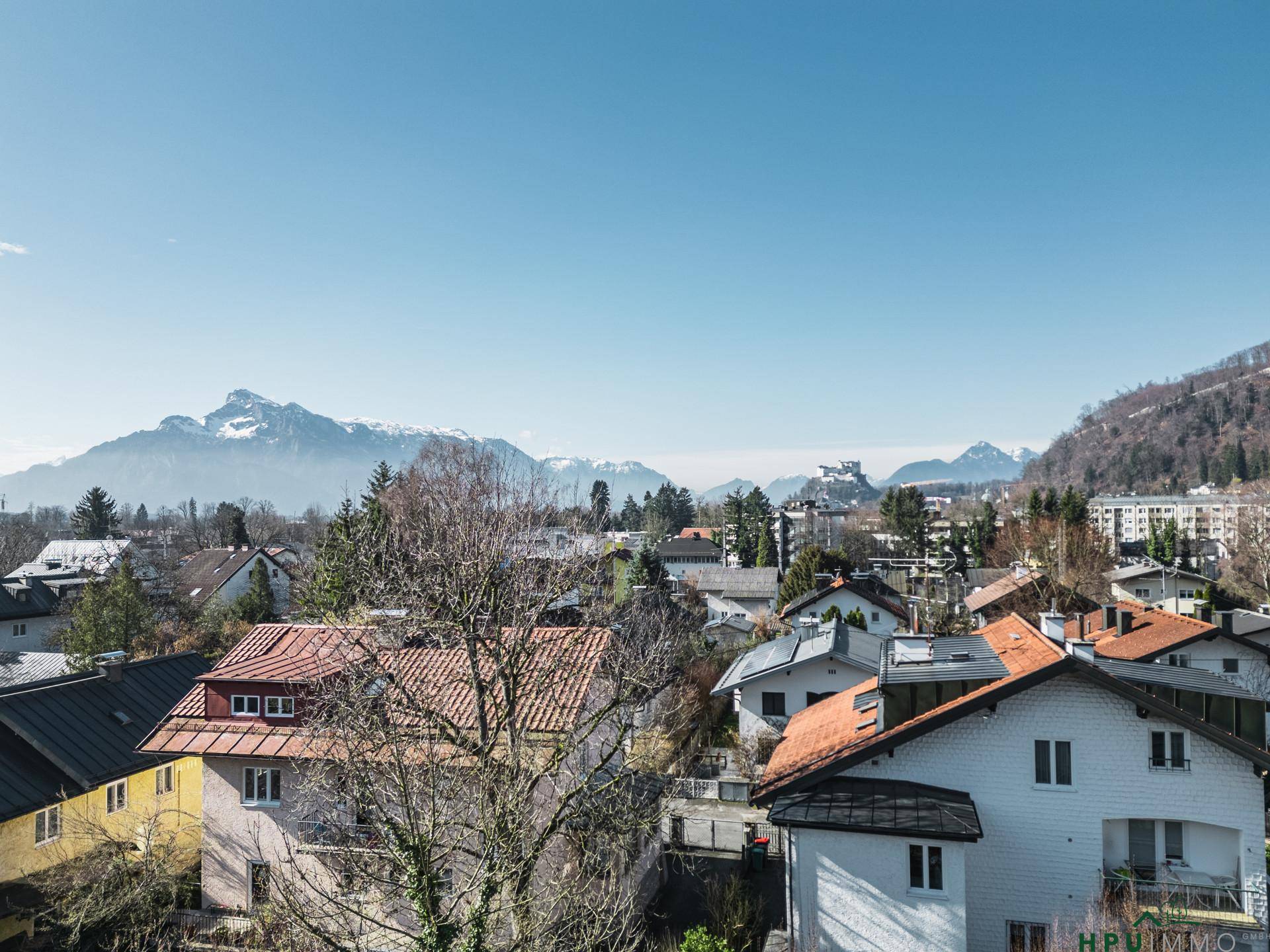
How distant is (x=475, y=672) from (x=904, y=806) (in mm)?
8784

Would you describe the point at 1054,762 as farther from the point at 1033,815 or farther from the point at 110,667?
the point at 110,667

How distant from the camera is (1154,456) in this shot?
18425cm

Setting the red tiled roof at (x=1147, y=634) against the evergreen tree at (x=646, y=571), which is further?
the evergreen tree at (x=646, y=571)

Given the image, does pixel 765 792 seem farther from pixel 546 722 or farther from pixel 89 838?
pixel 89 838

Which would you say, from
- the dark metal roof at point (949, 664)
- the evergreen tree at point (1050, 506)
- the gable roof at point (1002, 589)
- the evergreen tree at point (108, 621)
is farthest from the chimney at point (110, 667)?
the evergreen tree at point (1050, 506)

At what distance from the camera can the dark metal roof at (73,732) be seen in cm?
1908

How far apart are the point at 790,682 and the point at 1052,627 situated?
12170 millimetres

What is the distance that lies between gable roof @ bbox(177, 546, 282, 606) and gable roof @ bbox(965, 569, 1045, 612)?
2310 inches

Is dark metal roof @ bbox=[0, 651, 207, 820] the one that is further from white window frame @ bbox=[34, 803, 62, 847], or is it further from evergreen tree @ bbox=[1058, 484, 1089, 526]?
evergreen tree @ bbox=[1058, 484, 1089, 526]

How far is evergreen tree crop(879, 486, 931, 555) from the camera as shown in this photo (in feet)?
285

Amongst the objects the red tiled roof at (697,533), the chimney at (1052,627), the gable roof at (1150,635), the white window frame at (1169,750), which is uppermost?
the chimney at (1052,627)

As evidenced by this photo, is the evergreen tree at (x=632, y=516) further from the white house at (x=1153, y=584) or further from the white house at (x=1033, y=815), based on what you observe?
the white house at (x=1033, y=815)

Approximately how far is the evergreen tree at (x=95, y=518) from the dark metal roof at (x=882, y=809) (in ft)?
348

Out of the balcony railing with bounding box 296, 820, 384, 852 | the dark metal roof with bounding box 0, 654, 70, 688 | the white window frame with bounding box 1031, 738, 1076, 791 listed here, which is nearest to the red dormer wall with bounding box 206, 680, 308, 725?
the balcony railing with bounding box 296, 820, 384, 852
